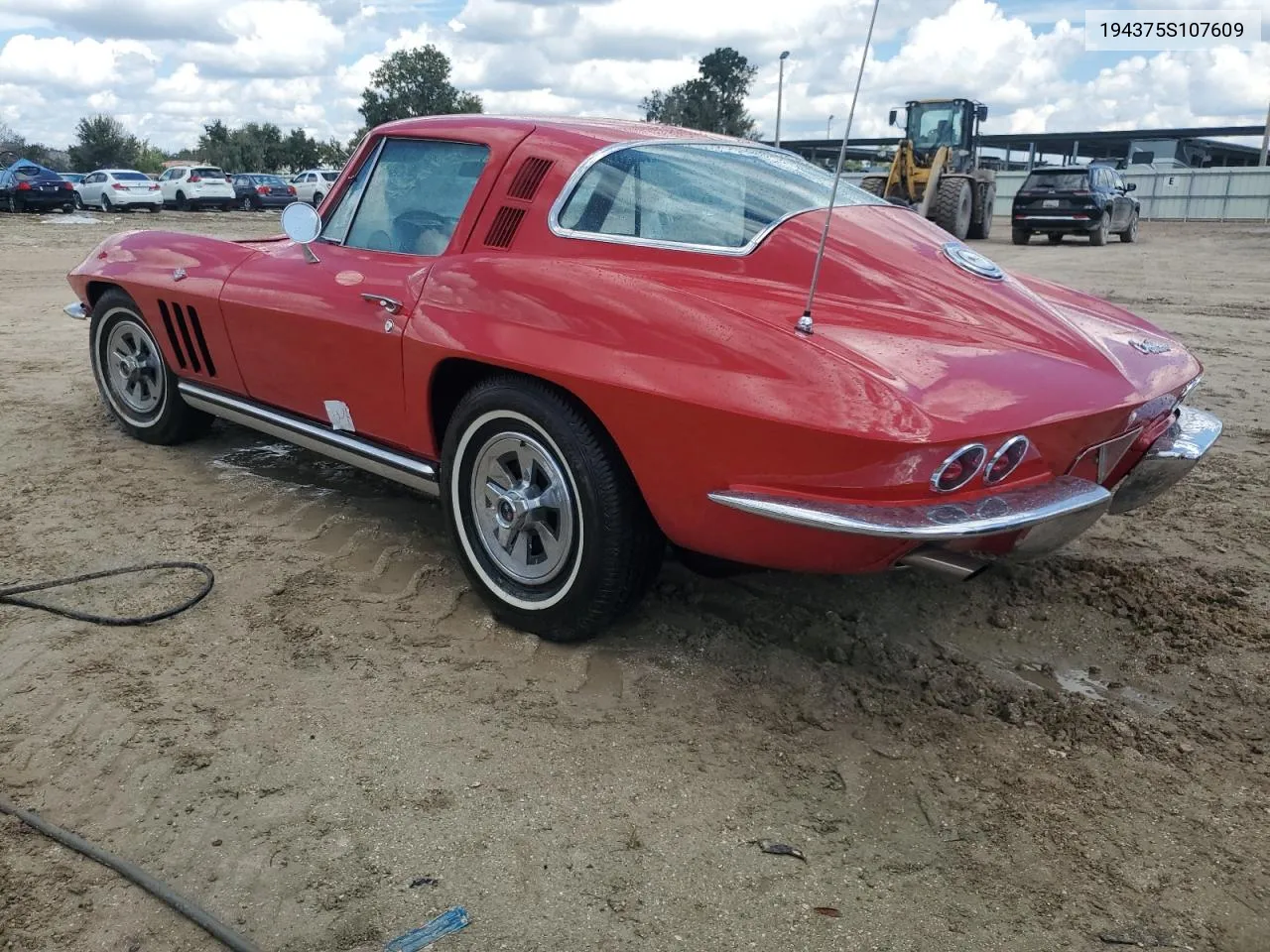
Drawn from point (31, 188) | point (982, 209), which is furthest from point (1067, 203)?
point (31, 188)

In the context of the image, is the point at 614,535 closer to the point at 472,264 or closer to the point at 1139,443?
the point at 472,264

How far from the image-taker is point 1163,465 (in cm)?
302

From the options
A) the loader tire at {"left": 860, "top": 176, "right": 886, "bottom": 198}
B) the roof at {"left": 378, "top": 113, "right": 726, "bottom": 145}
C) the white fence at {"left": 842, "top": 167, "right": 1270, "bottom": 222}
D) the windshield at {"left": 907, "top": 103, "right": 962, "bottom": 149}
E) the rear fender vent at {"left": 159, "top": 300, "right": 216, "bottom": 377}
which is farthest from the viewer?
the white fence at {"left": 842, "top": 167, "right": 1270, "bottom": 222}

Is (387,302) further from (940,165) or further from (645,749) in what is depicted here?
(940,165)

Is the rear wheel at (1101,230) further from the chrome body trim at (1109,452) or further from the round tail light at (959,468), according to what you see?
the round tail light at (959,468)

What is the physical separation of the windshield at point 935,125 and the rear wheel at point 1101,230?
314 cm

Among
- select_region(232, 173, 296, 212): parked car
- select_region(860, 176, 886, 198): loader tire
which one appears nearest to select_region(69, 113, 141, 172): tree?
select_region(232, 173, 296, 212): parked car

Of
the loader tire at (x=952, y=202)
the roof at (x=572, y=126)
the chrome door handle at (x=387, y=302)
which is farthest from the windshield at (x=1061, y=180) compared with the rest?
the chrome door handle at (x=387, y=302)

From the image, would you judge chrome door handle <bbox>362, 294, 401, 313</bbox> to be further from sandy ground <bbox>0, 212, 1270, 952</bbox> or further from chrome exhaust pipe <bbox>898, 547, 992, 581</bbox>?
chrome exhaust pipe <bbox>898, 547, 992, 581</bbox>

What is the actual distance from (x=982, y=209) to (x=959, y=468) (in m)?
20.5

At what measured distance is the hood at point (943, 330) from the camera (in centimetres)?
241

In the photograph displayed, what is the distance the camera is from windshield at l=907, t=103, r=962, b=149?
19500 millimetres

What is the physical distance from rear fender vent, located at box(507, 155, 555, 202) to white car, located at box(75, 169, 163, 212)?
26.7 meters

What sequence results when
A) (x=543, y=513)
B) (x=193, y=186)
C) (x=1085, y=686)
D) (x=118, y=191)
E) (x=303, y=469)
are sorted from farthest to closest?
(x=193, y=186)
(x=118, y=191)
(x=303, y=469)
(x=543, y=513)
(x=1085, y=686)
